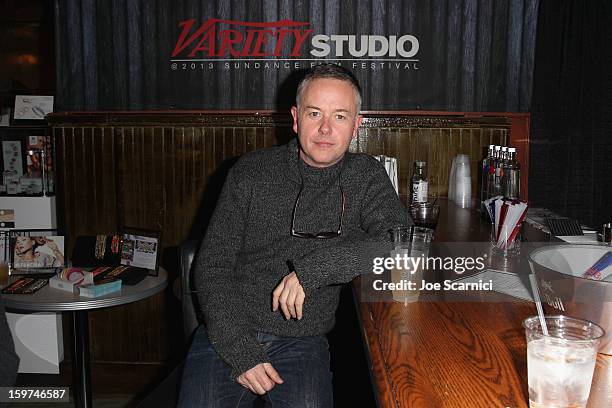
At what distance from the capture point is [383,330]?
130 cm

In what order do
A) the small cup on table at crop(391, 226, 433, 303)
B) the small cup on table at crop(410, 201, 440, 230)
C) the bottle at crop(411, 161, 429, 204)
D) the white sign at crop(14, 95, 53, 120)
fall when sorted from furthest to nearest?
the white sign at crop(14, 95, 53, 120), the bottle at crop(411, 161, 429, 204), the small cup on table at crop(410, 201, 440, 230), the small cup on table at crop(391, 226, 433, 303)

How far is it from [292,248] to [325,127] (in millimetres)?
397

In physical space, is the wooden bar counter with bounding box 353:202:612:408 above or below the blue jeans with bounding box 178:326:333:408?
above

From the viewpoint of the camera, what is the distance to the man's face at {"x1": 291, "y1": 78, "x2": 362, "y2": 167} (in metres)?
1.87

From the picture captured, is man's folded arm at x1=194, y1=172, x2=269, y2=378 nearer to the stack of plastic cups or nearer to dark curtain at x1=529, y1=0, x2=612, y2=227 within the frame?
the stack of plastic cups

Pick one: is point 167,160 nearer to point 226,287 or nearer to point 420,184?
point 420,184

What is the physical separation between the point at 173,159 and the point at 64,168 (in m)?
0.62

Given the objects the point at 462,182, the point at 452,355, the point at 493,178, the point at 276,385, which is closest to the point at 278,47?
the point at 462,182

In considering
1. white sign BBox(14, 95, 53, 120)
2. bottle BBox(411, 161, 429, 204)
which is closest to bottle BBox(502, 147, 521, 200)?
bottle BBox(411, 161, 429, 204)

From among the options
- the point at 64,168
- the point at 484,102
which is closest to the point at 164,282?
the point at 64,168

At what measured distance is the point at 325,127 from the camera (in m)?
1.88

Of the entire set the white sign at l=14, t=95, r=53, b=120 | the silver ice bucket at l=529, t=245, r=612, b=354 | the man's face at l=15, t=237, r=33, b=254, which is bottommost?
the man's face at l=15, t=237, r=33, b=254

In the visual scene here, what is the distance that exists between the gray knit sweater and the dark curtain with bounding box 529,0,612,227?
121 centimetres

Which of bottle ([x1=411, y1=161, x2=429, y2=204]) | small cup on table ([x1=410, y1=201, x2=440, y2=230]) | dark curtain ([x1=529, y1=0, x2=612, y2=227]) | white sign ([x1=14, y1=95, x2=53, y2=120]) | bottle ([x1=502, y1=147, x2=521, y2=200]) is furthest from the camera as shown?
white sign ([x1=14, y1=95, x2=53, y2=120])
